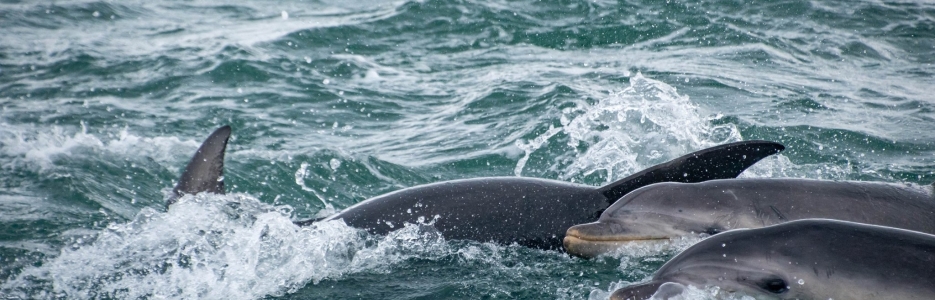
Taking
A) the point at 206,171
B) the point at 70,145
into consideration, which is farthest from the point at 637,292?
the point at 70,145

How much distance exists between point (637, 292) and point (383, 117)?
26.4ft

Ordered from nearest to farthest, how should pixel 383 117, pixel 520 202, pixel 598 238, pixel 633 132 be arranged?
pixel 598 238 < pixel 520 202 < pixel 633 132 < pixel 383 117

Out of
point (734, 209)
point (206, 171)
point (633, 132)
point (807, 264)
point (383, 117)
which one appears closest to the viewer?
point (807, 264)

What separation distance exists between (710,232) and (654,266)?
0.44 metres

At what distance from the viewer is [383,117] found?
1248cm

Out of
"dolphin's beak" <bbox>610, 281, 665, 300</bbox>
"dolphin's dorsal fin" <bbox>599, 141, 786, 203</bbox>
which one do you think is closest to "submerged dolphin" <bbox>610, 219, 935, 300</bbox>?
"dolphin's beak" <bbox>610, 281, 665, 300</bbox>

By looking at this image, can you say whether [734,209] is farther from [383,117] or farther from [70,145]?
[70,145]

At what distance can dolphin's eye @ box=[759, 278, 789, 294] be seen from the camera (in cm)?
480

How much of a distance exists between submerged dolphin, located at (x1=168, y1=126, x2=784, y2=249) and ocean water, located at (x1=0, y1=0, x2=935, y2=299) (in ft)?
0.48

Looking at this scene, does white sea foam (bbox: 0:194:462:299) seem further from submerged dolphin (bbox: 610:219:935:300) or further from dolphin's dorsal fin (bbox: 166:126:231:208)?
submerged dolphin (bbox: 610:219:935:300)

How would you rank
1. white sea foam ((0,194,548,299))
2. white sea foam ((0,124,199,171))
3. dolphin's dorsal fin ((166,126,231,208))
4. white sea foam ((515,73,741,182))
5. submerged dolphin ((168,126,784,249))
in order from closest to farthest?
white sea foam ((0,194,548,299))
submerged dolphin ((168,126,784,249))
dolphin's dorsal fin ((166,126,231,208))
white sea foam ((515,73,741,182))
white sea foam ((0,124,199,171))

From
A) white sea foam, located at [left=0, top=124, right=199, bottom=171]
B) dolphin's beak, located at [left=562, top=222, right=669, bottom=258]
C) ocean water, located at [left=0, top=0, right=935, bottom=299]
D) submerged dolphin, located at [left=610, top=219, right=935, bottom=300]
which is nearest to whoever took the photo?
submerged dolphin, located at [left=610, top=219, right=935, bottom=300]

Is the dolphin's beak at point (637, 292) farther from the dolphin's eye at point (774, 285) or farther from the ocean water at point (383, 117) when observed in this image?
the ocean water at point (383, 117)

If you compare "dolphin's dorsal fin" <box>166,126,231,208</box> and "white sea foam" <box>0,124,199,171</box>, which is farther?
"white sea foam" <box>0,124,199,171</box>
